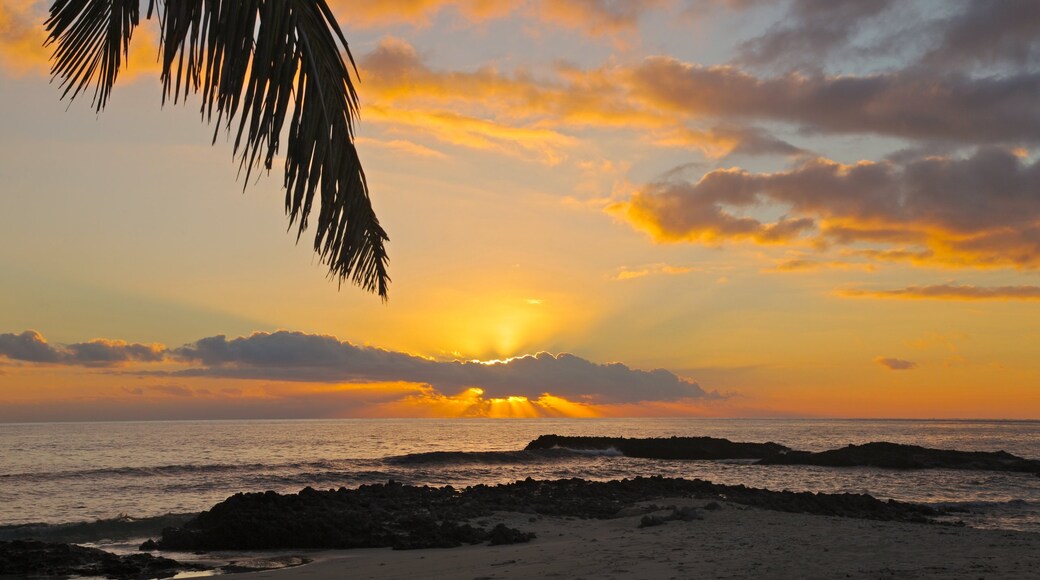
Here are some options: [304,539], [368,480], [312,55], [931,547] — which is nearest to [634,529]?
[931,547]

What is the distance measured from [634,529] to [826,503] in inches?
375

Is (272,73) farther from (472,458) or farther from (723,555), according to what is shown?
(472,458)

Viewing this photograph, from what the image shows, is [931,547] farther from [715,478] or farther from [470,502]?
[715,478]

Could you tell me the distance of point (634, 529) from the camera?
16016 mm

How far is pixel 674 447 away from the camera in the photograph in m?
63.1

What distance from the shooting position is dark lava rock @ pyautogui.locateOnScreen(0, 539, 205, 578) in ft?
44.0

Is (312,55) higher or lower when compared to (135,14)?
lower

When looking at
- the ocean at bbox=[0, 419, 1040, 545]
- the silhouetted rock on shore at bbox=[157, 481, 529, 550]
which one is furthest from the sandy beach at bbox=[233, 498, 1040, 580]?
the ocean at bbox=[0, 419, 1040, 545]

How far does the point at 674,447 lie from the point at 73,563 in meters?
53.9

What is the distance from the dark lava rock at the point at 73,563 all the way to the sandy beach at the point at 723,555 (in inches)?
93.7

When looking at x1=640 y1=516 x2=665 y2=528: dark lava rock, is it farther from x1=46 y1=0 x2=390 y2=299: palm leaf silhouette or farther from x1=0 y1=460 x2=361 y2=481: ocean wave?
x1=0 y1=460 x2=361 y2=481: ocean wave

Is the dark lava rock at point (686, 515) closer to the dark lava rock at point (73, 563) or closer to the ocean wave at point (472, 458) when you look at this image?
the dark lava rock at point (73, 563)

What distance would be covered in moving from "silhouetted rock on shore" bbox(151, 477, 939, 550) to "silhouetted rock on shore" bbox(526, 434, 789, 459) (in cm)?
3422

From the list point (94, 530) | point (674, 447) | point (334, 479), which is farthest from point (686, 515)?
point (674, 447)
